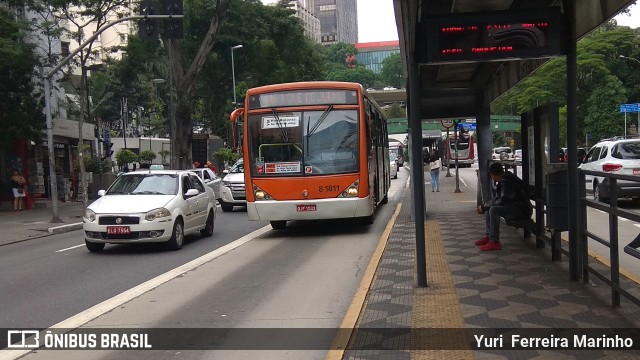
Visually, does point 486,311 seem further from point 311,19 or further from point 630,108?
point 311,19

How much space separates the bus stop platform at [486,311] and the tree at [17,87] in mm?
19237

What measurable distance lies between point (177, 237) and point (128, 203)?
117 centimetres

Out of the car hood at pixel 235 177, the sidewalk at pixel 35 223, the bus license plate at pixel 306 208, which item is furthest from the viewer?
the car hood at pixel 235 177

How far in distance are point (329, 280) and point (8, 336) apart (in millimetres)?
4106

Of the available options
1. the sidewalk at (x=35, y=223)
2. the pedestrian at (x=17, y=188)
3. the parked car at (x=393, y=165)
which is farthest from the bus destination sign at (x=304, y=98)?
the parked car at (x=393, y=165)

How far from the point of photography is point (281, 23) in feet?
149

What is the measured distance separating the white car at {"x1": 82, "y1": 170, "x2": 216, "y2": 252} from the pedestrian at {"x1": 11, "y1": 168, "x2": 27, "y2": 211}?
1450 centimetres

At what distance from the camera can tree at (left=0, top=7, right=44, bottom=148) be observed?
23906 mm

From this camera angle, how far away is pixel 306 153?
45.6 feet

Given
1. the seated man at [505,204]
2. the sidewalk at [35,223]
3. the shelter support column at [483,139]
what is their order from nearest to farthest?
the seated man at [505,204]
the shelter support column at [483,139]
the sidewalk at [35,223]

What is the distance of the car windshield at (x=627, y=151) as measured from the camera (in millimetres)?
17953

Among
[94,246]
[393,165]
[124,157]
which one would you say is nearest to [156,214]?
[94,246]

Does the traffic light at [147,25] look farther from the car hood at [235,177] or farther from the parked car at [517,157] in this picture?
the parked car at [517,157]

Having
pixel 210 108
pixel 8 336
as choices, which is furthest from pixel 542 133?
pixel 210 108
